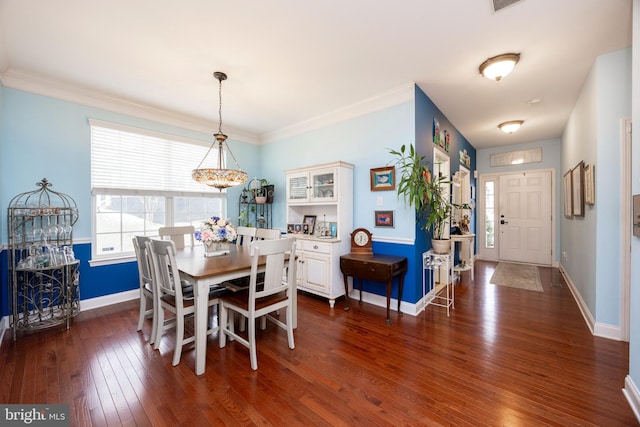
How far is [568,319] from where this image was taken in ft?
9.46

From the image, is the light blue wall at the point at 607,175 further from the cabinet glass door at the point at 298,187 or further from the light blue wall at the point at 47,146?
the light blue wall at the point at 47,146

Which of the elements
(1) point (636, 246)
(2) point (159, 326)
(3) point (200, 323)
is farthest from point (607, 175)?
(2) point (159, 326)

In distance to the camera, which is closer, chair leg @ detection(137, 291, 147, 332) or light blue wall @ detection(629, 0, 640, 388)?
light blue wall @ detection(629, 0, 640, 388)

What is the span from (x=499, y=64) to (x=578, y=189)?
76.6 inches

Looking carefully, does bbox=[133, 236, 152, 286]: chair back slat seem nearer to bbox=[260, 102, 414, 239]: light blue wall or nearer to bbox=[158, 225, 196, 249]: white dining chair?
bbox=[158, 225, 196, 249]: white dining chair

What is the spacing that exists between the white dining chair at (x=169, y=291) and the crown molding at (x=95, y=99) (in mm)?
2279

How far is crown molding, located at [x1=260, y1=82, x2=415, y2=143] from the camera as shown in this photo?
3.09m

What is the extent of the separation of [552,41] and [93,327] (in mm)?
5003

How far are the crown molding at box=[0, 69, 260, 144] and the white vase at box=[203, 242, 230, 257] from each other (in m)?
2.24

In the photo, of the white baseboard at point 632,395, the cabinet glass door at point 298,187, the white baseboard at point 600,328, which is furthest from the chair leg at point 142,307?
the white baseboard at point 600,328

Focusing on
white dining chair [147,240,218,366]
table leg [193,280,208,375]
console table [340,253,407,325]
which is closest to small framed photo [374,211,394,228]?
console table [340,253,407,325]

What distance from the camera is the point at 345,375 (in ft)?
6.42

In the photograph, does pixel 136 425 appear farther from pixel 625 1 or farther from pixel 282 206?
pixel 625 1

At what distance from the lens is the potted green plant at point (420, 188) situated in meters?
2.94
